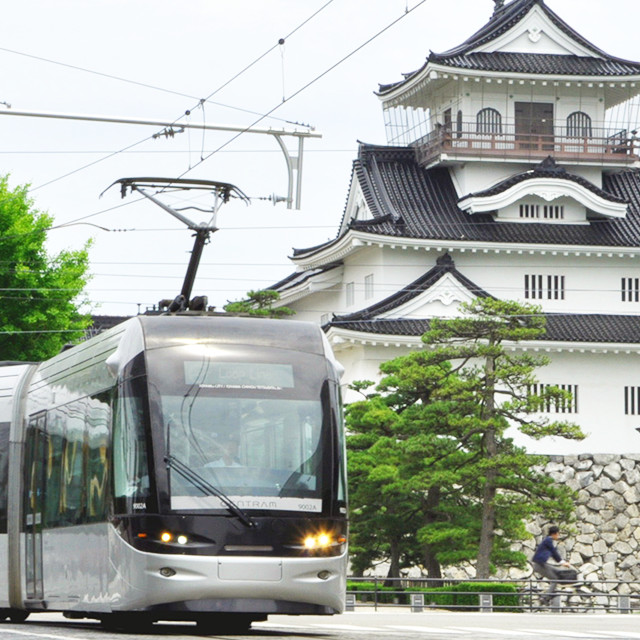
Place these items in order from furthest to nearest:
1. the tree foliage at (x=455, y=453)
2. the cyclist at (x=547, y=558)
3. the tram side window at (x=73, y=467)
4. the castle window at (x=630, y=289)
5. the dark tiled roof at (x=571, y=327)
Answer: the castle window at (x=630, y=289)
the dark tiled roof at (x=571, y=327)
the tree foliage at (x=455, y=453)
the cyclist at (x=547, y=558)
the tram side window at (x=73, y=467)

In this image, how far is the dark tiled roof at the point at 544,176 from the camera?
4612cm

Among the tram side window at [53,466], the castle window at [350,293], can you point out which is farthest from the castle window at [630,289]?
the tram side window at [53,466]

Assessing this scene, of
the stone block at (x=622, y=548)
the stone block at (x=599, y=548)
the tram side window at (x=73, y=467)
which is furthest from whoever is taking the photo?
the stone block at (x=622, y=548)

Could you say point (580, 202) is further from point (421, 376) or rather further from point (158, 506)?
point (158, 506)

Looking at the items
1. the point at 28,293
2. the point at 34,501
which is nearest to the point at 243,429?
the point at 34,501

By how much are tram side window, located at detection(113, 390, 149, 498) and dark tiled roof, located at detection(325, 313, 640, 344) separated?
28791 mm

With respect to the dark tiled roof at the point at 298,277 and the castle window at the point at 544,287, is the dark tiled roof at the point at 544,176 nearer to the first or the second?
the castle window at the point at 544,287

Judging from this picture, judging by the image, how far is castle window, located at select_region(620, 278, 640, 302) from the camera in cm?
4769

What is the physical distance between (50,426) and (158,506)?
383 cm

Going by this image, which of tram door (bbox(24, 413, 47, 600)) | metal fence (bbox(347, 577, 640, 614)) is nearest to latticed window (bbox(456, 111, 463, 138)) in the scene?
metal fence (bbox(347, 577, 640, 614))

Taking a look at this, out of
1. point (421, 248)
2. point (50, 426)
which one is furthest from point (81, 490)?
point (421, 248)

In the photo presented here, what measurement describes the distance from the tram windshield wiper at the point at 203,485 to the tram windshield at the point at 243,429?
0.02 m

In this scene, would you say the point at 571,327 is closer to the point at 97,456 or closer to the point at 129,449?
the point at 97,456

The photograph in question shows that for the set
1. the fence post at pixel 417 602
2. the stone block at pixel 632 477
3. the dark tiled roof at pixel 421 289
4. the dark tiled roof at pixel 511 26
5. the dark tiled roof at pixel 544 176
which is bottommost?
the fence post at pixel 417 602
